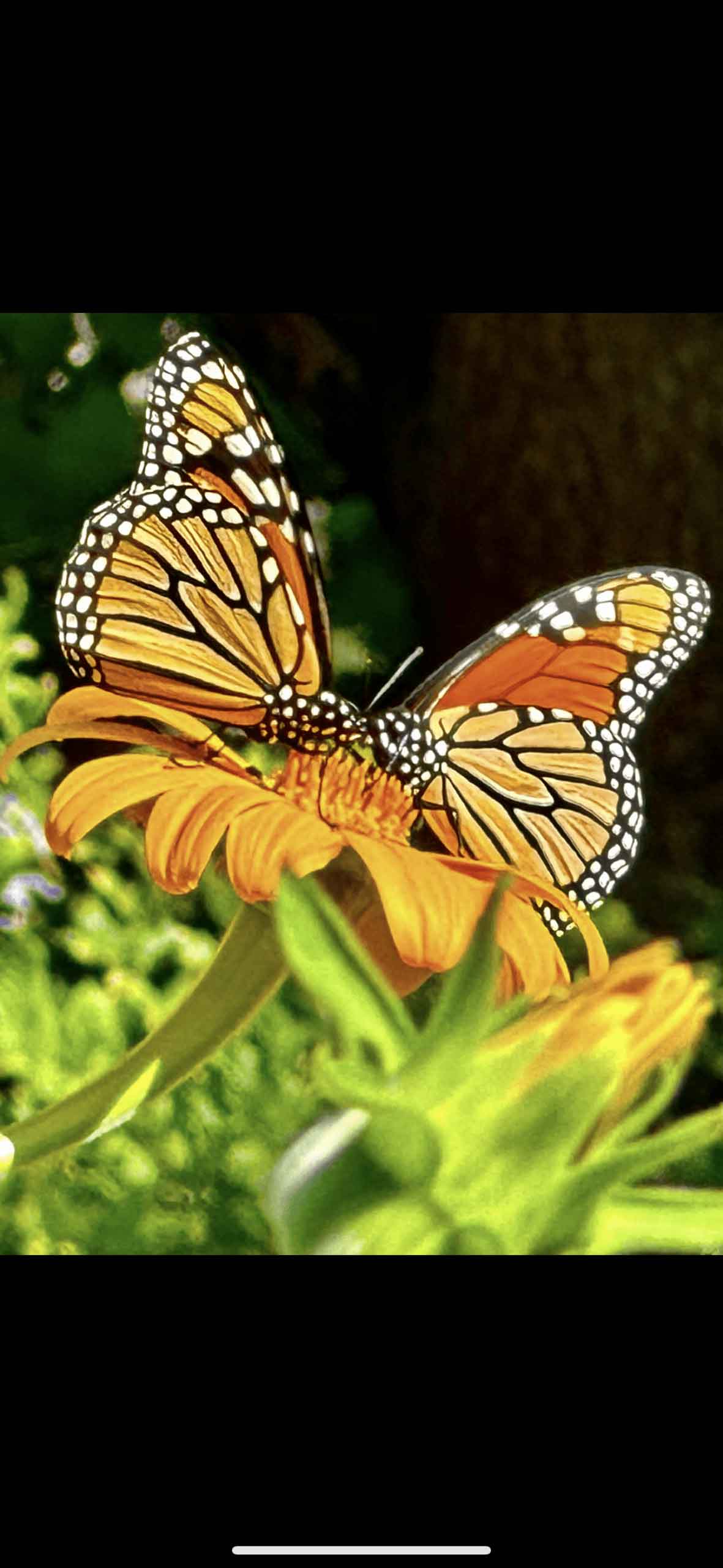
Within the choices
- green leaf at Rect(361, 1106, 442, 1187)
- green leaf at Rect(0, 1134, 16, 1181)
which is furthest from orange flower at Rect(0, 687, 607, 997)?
green leaf at Rect(0, 1134, 16, 1181)

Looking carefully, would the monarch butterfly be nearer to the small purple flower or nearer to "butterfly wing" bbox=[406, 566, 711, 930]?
"butterfly wing" bbox=[406, 566, 711, 930]

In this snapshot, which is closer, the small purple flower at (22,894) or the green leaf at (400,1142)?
the green leaf at (400,1142)

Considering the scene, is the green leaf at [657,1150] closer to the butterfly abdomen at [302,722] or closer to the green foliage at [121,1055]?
the green foliage at [121,1055]

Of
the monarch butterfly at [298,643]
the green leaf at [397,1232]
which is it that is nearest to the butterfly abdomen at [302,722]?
the monarch butterfly at [298,643]

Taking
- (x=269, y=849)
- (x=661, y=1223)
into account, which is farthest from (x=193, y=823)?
(x=661, y=1223)

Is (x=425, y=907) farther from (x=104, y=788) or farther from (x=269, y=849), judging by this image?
(x=104, y=788)

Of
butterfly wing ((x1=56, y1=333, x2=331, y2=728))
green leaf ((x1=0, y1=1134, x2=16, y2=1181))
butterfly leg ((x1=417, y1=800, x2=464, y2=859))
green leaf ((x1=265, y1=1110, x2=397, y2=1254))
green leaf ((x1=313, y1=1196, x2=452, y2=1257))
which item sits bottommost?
green leaf ((x1=313, y1=1196, x2=452, y2=1257))

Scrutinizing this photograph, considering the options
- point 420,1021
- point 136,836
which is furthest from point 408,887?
point 136,836
